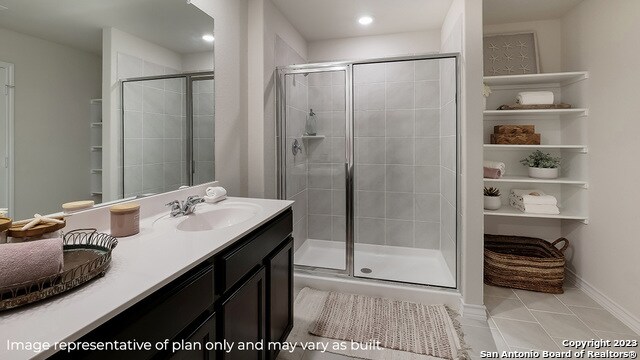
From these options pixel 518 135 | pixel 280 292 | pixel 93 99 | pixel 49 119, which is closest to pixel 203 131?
pixel 93 99

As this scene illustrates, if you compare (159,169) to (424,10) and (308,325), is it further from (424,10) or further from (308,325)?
(424,10)

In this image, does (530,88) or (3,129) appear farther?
(530,88)

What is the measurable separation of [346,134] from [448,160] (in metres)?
0.96

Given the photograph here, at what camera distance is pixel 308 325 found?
6.48 feet

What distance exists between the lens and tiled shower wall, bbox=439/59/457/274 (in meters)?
2.32

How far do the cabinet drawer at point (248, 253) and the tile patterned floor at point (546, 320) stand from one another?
1.54 meters

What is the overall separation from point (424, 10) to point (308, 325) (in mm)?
2793

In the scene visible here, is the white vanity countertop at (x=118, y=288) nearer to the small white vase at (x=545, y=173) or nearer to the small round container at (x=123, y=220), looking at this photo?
the small round container at (x=123, y=220)

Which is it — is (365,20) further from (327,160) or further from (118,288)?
(118,288)

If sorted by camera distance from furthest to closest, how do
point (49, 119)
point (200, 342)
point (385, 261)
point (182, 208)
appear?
point (385, 261) → point (182, 208) → point (49, 119) → point (200, 342)

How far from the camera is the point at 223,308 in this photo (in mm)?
1048

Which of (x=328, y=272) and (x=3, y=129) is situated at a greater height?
(x=3, y=129)

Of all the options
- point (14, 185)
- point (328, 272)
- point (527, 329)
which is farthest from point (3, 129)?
point (527, 329)

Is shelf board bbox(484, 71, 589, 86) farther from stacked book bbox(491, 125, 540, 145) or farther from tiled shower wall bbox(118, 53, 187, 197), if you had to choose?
tiled shower wall bbox(118, 53, 187, 197)
